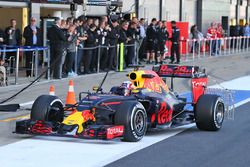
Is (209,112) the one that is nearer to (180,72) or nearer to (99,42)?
(180,72)

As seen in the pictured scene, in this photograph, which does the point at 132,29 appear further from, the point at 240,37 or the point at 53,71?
the point at 240,37

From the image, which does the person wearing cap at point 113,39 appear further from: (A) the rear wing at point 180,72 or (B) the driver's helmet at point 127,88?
(B) the driver's helmet at point 127,88

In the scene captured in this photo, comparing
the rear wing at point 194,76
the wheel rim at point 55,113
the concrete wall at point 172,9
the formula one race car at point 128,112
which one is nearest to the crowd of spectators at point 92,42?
the rear wing at point 194,76

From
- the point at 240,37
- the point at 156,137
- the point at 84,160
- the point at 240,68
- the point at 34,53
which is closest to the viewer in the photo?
the point at 84,160

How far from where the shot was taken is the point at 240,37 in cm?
3603

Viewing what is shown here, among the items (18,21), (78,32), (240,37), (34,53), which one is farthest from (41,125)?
(240,37)

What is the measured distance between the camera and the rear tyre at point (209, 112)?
10.2m

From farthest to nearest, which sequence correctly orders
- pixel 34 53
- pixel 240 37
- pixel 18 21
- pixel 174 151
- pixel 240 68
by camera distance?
pixel 240 37
pixel 240 68
pixel 18 21
pixel 34 53
pixel 174 151

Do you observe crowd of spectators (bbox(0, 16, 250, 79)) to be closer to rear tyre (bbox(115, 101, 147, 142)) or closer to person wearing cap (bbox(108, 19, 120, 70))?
person wearing cap (bbox(108, 19, 120, 70))

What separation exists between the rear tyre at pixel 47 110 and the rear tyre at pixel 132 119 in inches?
44.6

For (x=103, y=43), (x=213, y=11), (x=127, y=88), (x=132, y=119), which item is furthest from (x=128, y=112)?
(x=213, y=11)

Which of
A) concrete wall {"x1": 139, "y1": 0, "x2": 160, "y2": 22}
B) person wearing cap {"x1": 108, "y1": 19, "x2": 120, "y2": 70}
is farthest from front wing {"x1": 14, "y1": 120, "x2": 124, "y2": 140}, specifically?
concrete wall {"x1": 139, "y1": 0, "x2": 160, "y2": 22}

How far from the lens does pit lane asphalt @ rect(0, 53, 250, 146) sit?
36.7ft

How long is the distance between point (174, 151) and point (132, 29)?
14.9 meters
